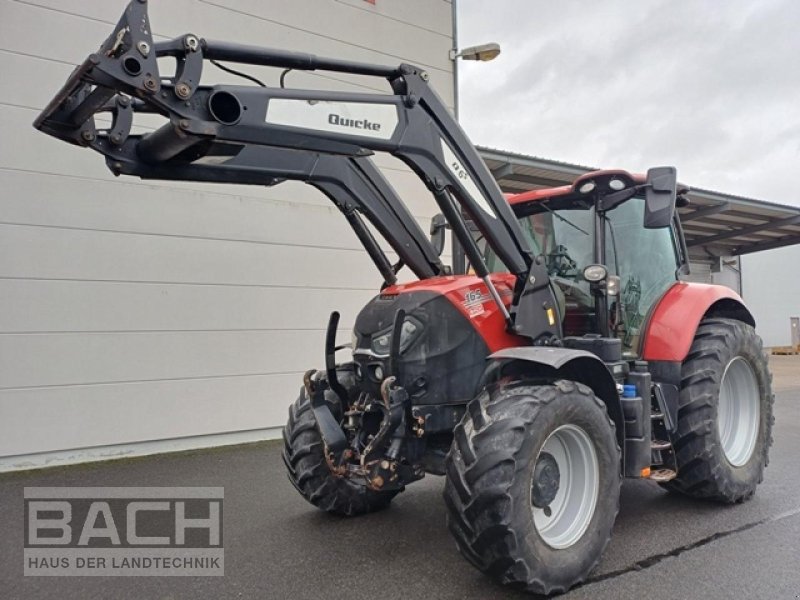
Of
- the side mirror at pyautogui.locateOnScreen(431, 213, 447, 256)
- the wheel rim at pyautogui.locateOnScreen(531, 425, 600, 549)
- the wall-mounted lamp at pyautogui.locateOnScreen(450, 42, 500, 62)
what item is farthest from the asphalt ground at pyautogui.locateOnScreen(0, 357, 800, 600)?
the wall-mounted lamp at pyautogui.locateOnScreen(450, 42, 500, 62)

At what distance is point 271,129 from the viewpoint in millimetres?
2760

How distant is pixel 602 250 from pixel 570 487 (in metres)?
1.69

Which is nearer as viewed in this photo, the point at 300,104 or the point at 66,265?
the point at 300,104

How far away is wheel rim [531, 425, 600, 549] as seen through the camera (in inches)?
128

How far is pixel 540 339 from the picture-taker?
3.67 m

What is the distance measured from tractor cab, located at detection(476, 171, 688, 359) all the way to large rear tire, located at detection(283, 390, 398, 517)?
1732 mm

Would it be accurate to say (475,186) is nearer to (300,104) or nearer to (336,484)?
(300,104)

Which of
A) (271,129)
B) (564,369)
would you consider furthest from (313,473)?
(271,129)

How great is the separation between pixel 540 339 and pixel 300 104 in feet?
6.33

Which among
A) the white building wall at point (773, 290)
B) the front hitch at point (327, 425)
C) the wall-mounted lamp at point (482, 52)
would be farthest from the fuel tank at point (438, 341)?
the white building wall at point (773, 290)

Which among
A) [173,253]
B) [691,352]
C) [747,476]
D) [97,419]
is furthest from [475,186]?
[97,419]

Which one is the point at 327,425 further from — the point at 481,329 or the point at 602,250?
the point at 602,250

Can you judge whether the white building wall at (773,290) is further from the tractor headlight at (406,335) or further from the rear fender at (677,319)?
the tractor headlight at (406,335)

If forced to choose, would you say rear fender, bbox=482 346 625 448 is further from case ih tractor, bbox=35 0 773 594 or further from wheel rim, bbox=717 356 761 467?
wheel rim, bbox=717 356 761 467
